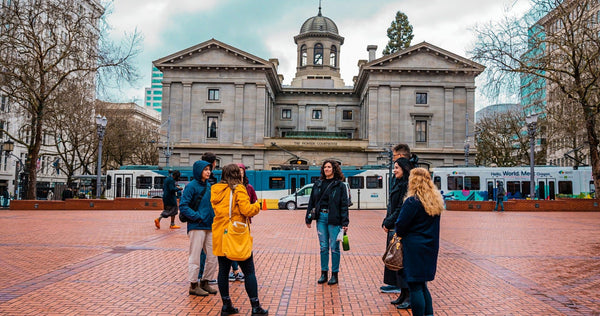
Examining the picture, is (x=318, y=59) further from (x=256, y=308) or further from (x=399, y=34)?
(x=256, y=308)

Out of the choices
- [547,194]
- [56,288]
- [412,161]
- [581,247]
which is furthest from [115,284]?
[547,194]

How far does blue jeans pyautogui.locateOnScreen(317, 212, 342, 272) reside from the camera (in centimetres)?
803

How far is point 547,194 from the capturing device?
3578 centimetres

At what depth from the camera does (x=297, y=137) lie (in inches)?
2053

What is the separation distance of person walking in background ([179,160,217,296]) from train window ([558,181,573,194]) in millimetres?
33949

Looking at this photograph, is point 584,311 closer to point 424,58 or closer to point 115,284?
point 115,284

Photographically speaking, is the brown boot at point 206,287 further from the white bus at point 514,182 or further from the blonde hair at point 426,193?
the white bus at point 514,182

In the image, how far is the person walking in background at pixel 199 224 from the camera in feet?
23.7

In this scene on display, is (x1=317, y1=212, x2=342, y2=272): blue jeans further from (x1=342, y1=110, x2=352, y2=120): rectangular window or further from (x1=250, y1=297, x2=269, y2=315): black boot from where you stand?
(x1=342, y1=110, x2=352, y2=120): rectangular window

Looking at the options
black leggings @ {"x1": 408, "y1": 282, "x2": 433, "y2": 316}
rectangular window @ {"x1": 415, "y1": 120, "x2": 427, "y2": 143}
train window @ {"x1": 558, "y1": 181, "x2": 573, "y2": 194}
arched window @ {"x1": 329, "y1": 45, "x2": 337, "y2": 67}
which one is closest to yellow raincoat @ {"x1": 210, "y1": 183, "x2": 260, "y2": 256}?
black leggings @ {"x1": 408, "y1": 282, "x2": 433, "y2": 316}

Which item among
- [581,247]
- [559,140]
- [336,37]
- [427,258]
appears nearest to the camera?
[427,258]

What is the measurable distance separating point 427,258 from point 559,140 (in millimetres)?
44922

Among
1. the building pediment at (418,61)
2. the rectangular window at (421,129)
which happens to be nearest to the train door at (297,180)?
the building pediment at (418,61)

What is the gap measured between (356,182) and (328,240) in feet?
89.4
